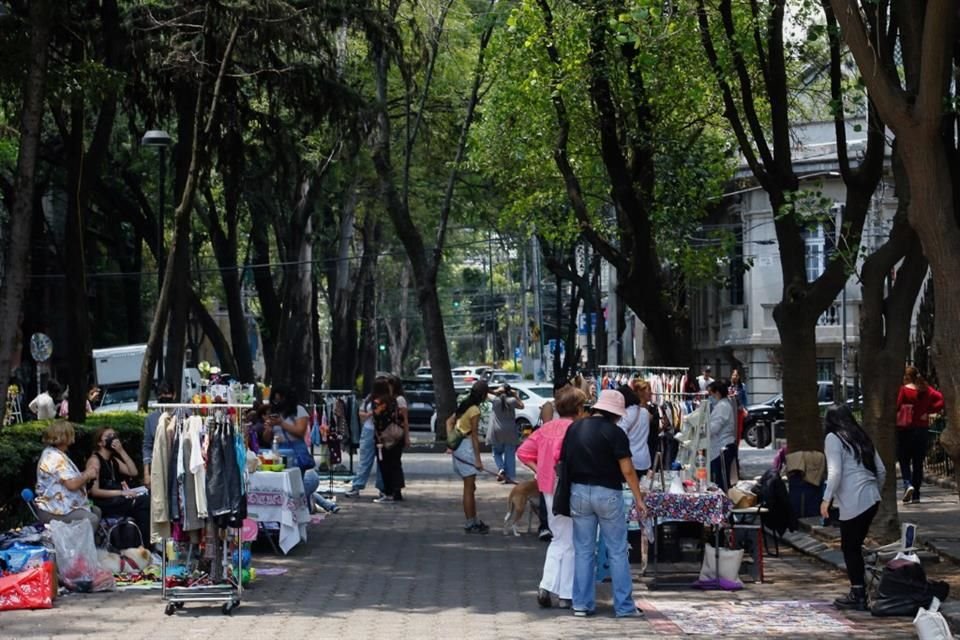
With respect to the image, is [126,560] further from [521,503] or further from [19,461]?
[521,503]

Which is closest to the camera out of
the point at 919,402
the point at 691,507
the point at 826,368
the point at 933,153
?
the point at 933,153

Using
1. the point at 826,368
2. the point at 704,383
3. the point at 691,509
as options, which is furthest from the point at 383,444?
the point at 826,368

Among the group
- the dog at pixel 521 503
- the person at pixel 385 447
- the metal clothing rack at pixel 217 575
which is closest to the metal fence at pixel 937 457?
the person at pixel 385 447

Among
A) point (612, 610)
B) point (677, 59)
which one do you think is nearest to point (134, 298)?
point (677, 59)

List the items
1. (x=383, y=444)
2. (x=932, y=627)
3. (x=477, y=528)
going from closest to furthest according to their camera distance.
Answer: (x=932, y=627), (x=477, y=528), (x=383, y=444)

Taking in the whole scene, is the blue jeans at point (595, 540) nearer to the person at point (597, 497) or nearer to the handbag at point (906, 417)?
the person at point (597, 497)

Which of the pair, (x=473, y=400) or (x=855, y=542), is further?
(x=473, y=400)

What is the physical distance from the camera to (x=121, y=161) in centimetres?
3659

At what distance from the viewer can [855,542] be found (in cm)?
1187

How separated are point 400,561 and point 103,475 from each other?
2.94 m

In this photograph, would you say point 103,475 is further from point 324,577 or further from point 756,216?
point 756,216

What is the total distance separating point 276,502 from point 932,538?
6.65 m

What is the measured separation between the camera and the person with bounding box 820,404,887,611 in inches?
465

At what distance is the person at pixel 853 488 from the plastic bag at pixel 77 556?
586cm
